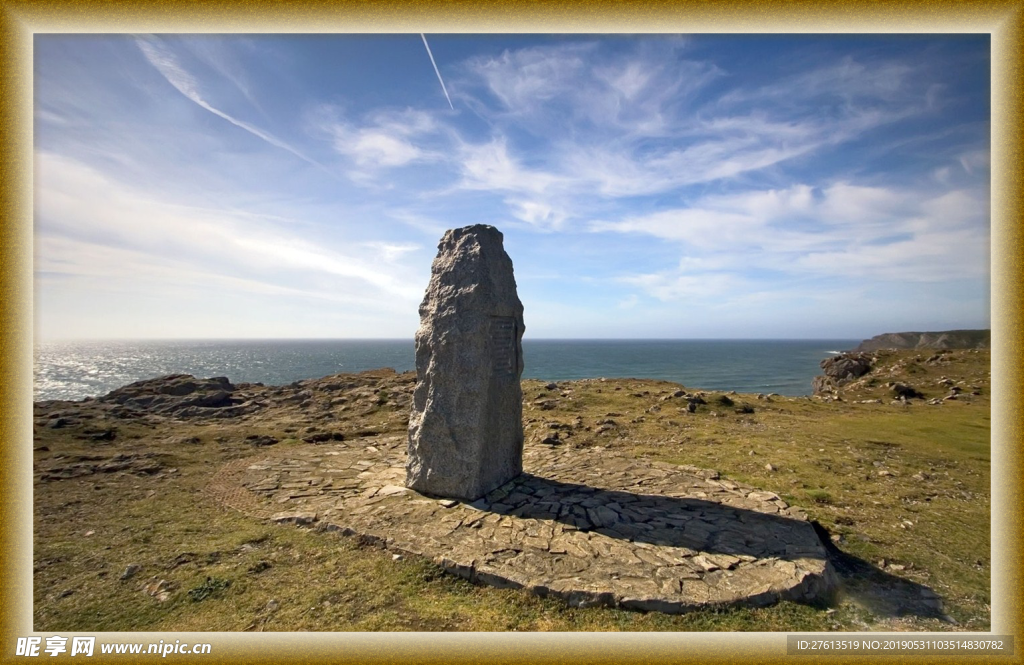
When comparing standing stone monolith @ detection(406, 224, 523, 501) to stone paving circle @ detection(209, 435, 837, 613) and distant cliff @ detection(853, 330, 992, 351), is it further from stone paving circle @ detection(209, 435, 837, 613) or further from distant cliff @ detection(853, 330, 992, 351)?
distant cliff @ detection(853, 330, 992, 351)

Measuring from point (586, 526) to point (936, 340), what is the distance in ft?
203

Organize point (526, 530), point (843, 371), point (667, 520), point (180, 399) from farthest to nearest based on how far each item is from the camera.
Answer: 1. point (843, 371)
2. point (180, 399)
3. point (667, 520)
4. point (526, 530)

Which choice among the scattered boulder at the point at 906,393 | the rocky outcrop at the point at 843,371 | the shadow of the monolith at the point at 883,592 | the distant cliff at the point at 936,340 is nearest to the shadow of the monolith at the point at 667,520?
the shadow of the monolith at the point at 883,592

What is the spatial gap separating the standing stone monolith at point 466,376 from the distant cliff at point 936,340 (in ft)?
80.6

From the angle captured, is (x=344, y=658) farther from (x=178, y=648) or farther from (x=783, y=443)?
(x=783, y=443)

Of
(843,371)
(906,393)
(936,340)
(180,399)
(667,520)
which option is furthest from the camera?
(936,340)

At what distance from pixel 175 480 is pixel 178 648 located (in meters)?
6.39

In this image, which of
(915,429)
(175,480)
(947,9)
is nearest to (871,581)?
(947,9)

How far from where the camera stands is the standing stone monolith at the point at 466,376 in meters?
8.00

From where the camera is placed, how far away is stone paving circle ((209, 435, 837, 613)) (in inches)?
207

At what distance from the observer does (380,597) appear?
5.04 meters

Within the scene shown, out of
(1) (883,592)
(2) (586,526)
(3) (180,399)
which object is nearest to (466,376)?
(2) (586,526)

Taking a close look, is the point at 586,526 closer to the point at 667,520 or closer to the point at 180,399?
the point at 667,520

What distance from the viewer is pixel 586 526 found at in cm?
678
